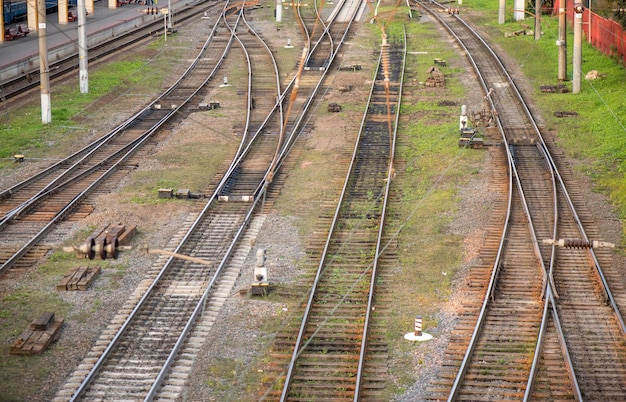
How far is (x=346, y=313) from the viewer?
18.4 meters

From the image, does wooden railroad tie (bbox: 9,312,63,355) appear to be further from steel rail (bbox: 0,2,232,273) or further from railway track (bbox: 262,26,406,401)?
railway track (bbox: 262,26,406,401)

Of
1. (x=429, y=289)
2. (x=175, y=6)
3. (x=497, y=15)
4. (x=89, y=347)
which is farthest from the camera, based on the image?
(x=175, y=6)

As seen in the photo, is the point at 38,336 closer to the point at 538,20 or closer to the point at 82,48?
the point at 82,48

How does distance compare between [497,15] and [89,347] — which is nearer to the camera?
[89,347]

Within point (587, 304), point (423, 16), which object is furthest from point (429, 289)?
point (423, 16)

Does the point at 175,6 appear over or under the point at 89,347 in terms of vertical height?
over

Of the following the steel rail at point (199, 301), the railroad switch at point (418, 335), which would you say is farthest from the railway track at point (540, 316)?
the steel rail at point (199, 301)

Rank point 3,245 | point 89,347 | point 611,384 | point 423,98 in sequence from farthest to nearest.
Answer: point 423,98, point 3,245, point 89,347, point 611,384

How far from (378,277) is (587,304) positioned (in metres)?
4.05

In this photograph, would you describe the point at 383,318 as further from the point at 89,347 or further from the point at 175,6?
the point at 175,6

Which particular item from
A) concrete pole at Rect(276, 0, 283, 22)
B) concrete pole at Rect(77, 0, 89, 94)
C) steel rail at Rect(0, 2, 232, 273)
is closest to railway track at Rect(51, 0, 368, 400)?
steel rail at Rect(0, 2, 232, 273)

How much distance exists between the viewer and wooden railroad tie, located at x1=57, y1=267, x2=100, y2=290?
19578 millimetres

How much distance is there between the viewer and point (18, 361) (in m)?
16.6

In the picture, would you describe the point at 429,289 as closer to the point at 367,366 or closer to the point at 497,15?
the point at 367,366
